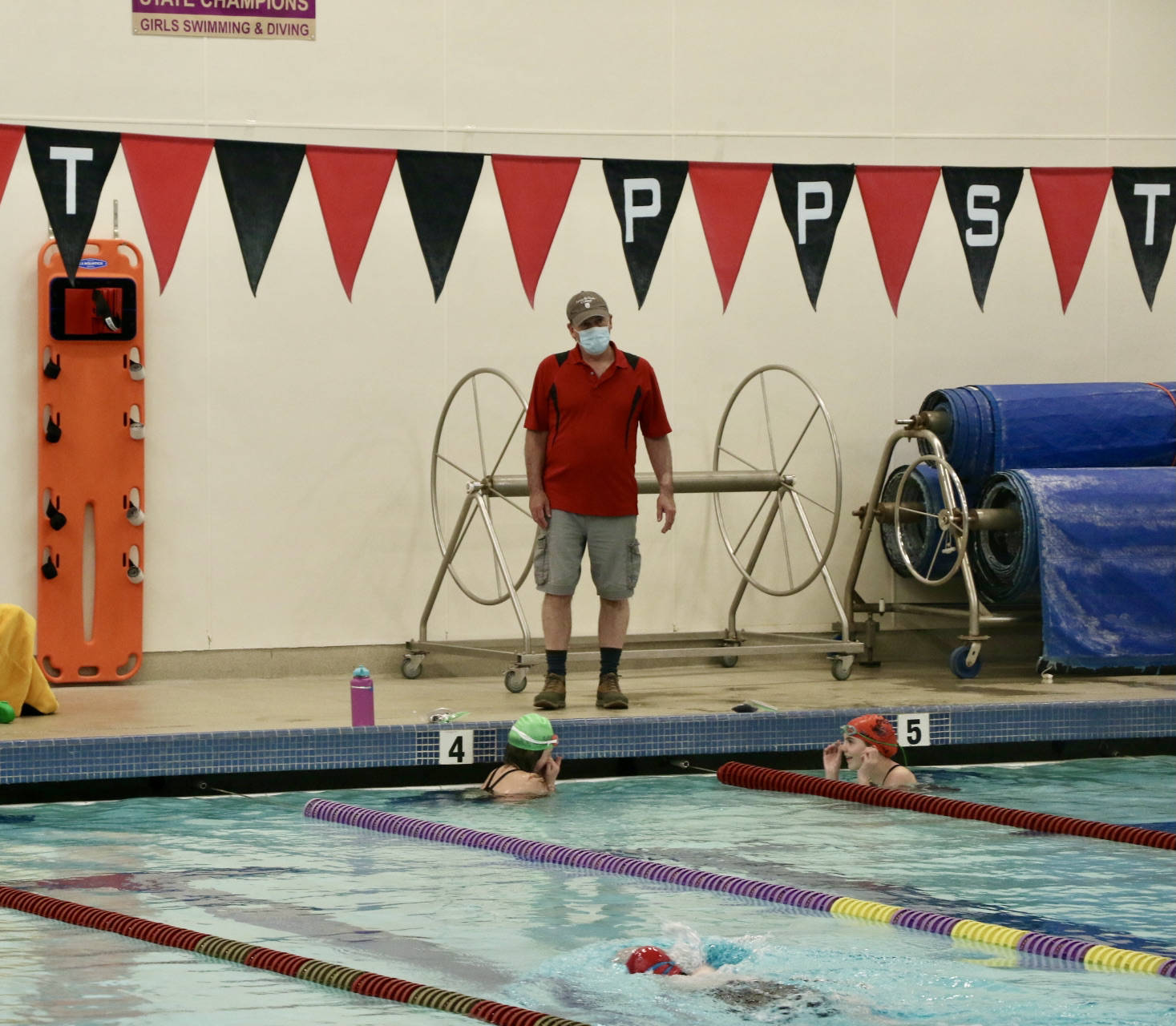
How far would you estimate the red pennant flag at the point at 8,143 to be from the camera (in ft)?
25.3

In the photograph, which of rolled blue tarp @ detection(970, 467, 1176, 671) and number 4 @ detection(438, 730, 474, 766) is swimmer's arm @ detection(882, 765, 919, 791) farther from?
rolled blue tarp @ detection(970, 467, 1176, 671)

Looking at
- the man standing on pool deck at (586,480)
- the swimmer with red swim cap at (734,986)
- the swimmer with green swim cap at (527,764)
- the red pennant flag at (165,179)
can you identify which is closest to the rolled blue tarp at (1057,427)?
the man standing on pool deck at (586,480)

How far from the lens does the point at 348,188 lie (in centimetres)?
859

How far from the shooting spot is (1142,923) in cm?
506

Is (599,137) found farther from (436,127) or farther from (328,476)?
(328,476)

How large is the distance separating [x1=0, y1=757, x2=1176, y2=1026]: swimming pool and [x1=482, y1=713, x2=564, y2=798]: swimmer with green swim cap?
9 cm

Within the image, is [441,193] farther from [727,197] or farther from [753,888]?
[753,888]

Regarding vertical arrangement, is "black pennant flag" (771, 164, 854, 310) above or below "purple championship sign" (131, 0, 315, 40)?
below

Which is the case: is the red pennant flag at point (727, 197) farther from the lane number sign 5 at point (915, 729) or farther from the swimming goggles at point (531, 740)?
the swimming goggles at point (531, 740)

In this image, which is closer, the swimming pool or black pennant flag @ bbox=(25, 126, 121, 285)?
the swimming pool

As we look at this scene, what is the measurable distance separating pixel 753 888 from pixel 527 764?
1713 mm

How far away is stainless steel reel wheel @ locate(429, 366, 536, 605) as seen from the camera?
9.70 m

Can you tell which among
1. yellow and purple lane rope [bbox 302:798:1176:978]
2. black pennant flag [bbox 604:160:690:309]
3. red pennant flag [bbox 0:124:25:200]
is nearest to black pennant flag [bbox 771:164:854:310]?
black pennant flag [bbox 604:160:690:309]

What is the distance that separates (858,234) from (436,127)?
2.34 m
